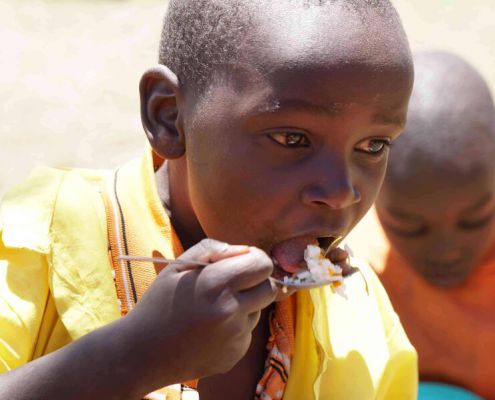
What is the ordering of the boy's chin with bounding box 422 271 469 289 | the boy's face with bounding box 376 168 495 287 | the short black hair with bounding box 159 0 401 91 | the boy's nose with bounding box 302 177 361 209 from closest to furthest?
the boy's nose with bounding box 302 177 361 209
the short black hair with bounding box 159 0 401 91
the boy's face with bounding box 376 168 495 287
the boy's chin with bounding box 422 271 469 289

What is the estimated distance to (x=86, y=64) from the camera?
611cm

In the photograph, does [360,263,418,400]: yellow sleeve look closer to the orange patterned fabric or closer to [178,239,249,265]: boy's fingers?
the orange patterned fabric

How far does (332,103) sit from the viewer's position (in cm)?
173

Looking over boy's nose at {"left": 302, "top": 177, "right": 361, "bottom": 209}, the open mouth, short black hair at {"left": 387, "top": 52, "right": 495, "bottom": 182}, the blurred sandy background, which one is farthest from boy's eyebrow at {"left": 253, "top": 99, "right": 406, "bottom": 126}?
the blurred sandy background

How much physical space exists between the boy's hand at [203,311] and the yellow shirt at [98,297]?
0.27 meters

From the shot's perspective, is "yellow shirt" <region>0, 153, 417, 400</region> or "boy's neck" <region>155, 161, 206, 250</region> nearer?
"yellow shirt" <region>0, 153, 417, 400</region>

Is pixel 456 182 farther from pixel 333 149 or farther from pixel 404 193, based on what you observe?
pixel 333 149

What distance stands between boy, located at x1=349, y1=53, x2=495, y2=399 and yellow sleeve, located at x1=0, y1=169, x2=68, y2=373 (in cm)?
138

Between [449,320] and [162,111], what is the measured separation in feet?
5.18

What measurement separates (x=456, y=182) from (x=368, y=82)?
4.20ft

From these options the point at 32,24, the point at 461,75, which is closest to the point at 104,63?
the point at 32,24

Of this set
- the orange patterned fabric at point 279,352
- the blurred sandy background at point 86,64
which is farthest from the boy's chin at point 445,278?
the blurred sandy background at point 86,64

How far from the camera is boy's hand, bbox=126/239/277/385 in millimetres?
1521

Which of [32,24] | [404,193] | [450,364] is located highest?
[32,24]
